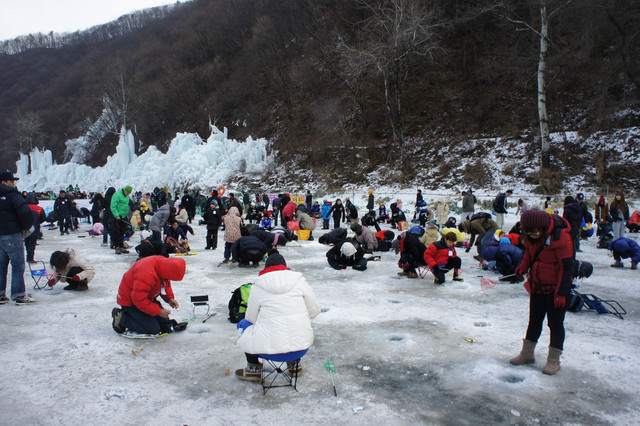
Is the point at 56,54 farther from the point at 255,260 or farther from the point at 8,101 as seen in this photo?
the point at 255,260

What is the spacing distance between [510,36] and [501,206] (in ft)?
70.0

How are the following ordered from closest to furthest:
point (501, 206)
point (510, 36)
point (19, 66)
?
point (501, 206), point (510, 36), point (19, 66)

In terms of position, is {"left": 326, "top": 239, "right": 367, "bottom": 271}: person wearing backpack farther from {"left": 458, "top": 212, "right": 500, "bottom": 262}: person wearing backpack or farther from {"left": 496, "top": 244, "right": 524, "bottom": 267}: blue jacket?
{"left": 458, "top": 212, "right": 500, "bottom": 262}: person wearing backpack

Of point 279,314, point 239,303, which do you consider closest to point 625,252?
point 239,303

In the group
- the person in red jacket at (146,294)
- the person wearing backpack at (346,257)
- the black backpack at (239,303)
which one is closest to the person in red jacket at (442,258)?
the person wearing backpack at (346,257)

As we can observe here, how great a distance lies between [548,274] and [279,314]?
2471mm

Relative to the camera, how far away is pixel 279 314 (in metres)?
3.35

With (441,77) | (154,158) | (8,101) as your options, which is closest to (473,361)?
(441,77)

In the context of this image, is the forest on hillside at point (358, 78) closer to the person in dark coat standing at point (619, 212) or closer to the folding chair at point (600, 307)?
the person in dark coat standing at point (619, 212)

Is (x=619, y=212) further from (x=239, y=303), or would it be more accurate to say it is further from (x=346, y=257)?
(x=239, y=303)

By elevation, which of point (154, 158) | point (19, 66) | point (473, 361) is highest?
point (19, 66)

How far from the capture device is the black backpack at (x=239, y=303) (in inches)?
210

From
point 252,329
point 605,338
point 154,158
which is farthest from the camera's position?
point 154,158

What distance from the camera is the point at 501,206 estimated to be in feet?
46.5
